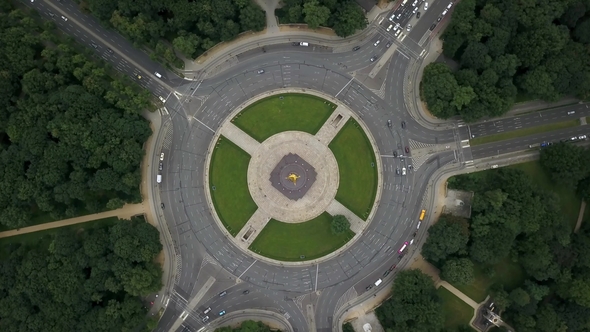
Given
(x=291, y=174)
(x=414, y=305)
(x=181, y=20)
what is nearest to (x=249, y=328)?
(x=291, y=174)

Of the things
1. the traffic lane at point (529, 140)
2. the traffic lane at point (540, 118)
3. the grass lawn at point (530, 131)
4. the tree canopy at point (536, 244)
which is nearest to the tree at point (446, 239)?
the tree canopy at point (536, 244)

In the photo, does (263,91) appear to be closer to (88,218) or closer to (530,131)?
(88,218)

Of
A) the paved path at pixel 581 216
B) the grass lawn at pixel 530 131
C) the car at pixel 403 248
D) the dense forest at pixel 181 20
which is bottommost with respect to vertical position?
the car at pixel 403 248

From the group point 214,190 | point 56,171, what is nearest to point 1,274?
point 56,171

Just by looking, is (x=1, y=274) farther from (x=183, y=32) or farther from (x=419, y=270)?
(x=419, y=270)

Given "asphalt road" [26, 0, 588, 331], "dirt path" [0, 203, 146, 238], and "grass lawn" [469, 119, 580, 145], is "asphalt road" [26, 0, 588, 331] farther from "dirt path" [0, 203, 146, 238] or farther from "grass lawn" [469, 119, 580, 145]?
"dirt path" [0, 203, 146, 238]

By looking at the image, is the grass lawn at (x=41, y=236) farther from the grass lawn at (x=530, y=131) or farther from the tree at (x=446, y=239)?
the grass lawn at (x=530, y=131)

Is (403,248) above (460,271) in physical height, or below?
below
